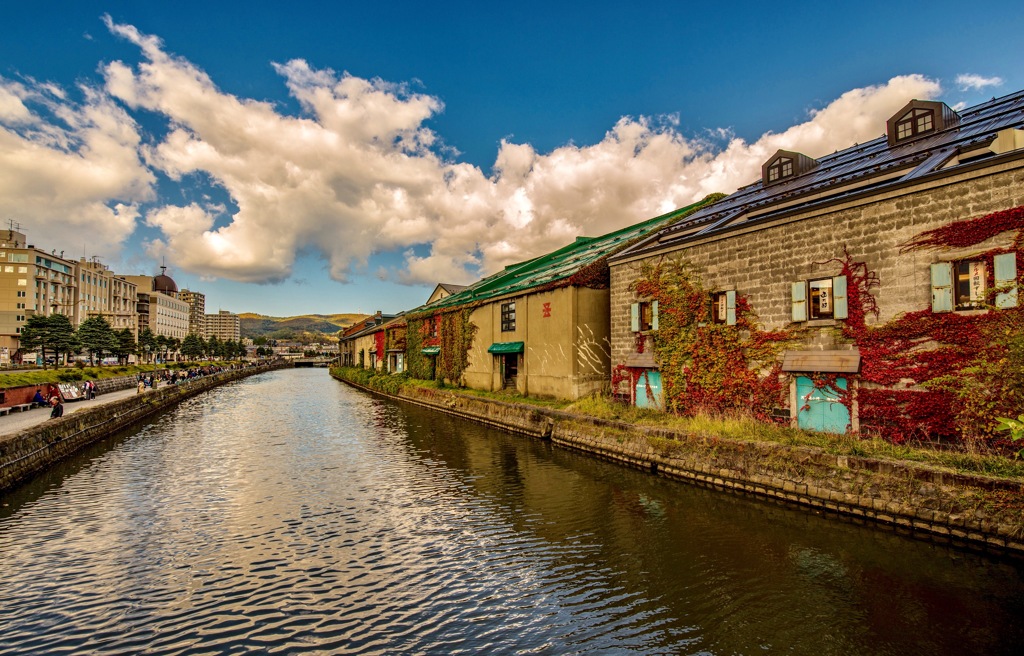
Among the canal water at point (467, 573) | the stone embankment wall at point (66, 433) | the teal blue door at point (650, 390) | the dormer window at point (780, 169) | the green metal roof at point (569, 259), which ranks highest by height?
the dormer window at point (780, 169)

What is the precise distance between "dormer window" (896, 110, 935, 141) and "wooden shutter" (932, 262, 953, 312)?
967 centimetres

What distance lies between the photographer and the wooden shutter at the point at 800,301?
48.7 feet

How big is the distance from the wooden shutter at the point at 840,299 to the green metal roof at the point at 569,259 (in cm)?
1188

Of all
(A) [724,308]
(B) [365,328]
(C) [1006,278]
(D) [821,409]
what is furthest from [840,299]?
(B) [365,328]

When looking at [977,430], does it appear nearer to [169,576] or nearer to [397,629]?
[397,629]

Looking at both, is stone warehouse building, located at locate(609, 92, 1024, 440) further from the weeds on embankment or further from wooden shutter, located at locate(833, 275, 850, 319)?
the weeds on embankment

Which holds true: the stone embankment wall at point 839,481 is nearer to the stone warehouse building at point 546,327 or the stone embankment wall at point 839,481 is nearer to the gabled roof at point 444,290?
the stone warehouse building at point 546,327

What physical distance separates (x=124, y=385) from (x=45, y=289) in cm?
7300

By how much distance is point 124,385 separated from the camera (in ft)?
132

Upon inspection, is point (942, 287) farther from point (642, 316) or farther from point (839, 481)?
point (642, 316)

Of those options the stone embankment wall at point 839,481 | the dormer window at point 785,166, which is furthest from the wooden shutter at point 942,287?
the dormer window at point 785,166

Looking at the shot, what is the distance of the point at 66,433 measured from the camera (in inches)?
747

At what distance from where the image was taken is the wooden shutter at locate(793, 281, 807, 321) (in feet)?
48.7

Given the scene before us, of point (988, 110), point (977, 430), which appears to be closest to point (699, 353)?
point (977, 430)
